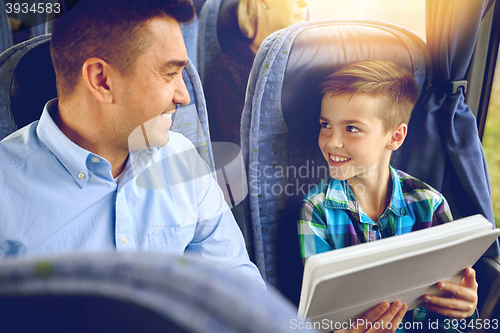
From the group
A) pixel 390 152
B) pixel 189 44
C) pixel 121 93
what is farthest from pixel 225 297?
pixel 189 44

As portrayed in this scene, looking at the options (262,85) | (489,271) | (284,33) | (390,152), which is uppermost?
(284,33)

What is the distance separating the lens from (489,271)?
96 cm

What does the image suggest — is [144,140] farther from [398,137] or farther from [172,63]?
[398,137]

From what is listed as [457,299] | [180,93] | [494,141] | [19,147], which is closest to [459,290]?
[457,299]

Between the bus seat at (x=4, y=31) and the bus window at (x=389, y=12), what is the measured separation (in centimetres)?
88

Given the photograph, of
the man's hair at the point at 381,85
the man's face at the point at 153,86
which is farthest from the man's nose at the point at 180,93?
the man's hair at the point at 381,85

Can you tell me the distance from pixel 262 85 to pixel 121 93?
329mm

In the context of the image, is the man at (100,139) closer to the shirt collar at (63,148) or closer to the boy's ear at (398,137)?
the shirt collar at (63,148)

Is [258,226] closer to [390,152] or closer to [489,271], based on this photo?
[390,152]

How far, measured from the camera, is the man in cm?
63

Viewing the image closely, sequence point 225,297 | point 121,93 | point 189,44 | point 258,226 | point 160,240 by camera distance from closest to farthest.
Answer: point 225,297, point 121,93, point 160,240, point 258,226, point 189,44

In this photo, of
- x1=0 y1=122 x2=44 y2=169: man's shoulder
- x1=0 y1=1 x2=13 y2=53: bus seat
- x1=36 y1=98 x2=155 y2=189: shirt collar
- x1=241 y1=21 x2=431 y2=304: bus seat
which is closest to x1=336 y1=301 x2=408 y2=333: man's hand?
x1=241 y1=21 x2=431 y2=304: bus seat

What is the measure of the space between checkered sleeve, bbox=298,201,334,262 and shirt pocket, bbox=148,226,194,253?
0.30 metres

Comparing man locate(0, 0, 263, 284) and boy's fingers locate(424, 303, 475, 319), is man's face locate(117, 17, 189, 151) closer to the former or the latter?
man locate(0, 0, 263, 284)
